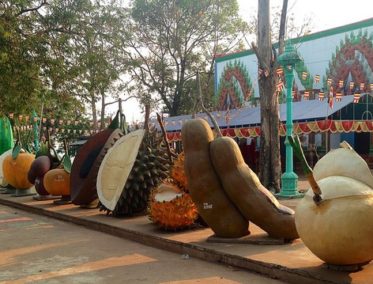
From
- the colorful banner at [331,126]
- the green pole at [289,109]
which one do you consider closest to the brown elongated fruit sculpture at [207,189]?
the green pole at [289,109]

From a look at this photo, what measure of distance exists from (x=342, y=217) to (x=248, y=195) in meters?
2.08

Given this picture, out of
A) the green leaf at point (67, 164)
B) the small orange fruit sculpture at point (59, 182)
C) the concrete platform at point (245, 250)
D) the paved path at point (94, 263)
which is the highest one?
the green leaf at point (67, 164)

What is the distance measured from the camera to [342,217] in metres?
4.88

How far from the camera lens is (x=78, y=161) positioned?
1215cm

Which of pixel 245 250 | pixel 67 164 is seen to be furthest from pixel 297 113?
pixel 245 250

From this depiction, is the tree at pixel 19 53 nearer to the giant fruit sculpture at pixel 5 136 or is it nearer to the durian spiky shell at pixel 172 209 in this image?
the giant fruit sculpture at pixel 5 136

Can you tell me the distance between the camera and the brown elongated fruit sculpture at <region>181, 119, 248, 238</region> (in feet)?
23.0

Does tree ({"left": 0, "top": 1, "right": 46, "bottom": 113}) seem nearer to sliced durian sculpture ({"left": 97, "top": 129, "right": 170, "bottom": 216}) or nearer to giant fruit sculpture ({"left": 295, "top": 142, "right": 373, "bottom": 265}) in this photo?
sliced durian sculpture ({"left": 97, "top": 129, "right": 170, "bottom": 216})

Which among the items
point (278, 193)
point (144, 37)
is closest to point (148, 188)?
point (278, 193)

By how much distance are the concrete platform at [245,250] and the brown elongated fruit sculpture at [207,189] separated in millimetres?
245

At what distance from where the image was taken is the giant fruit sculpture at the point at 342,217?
4.84m

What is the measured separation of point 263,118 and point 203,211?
8.15 meters

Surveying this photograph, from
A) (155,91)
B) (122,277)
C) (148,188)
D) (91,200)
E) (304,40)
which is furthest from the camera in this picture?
(155,91)

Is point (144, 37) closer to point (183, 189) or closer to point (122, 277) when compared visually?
point (183, 189)
